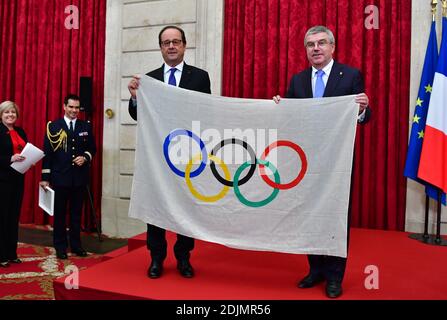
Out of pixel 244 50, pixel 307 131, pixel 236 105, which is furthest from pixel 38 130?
pixel 307 131

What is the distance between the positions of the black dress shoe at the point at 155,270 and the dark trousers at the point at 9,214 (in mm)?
1928

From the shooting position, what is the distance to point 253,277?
2.51 m

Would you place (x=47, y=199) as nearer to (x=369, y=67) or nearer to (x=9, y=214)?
(x=9, y=214)

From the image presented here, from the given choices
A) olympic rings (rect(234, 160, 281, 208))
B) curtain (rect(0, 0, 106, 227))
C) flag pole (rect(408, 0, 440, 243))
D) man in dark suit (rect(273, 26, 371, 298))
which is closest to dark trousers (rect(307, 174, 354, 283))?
man in dark suit (rect(273, 26, 371, 298))

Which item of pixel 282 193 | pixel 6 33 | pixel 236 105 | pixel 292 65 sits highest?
pixel 6 33

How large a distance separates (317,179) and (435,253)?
5.01 ft

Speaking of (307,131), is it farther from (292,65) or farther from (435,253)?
(292,65)

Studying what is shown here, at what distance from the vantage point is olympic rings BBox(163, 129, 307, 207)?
7.72 feet

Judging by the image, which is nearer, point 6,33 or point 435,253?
point 435,253

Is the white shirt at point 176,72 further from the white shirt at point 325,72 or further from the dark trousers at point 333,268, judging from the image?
the dark trousers at point 333,268

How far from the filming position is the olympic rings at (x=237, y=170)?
2352 mm

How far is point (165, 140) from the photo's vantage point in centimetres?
252

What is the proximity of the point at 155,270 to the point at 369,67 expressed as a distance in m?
2.91

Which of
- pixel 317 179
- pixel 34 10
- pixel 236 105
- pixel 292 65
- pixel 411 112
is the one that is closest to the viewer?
pixel 317 179
